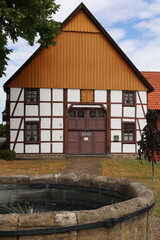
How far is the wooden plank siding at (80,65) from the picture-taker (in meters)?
19.5

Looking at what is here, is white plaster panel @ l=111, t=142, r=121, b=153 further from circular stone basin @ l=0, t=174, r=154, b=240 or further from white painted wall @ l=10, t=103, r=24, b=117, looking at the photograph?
circular stone basin @ l=0, t=174, r=154, b=240

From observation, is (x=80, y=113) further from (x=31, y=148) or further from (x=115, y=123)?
(x=31, y=148)

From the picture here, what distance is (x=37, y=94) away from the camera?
1952 centimetres

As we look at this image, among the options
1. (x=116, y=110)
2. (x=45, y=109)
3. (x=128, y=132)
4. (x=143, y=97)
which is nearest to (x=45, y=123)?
(x=45, y=109)

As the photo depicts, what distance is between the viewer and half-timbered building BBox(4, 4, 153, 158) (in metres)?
19.4

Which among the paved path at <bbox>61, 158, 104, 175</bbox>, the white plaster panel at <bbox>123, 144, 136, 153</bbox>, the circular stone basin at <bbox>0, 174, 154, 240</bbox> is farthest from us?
the white plaster panel at <bbox>123, 144, 136, 153</bbox>

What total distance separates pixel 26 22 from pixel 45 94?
601 centimetres

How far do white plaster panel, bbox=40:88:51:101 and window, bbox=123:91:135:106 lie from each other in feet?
18.1

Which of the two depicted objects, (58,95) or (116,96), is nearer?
(58,95)

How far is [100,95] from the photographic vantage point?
2005cm

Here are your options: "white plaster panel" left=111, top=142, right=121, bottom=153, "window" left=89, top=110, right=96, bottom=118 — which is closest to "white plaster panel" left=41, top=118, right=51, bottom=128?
"window" left=89, top=110, right=96, bottom=118

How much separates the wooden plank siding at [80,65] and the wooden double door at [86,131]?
1.94m

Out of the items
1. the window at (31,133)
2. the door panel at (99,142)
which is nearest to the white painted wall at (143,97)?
the door panel at (99,142)

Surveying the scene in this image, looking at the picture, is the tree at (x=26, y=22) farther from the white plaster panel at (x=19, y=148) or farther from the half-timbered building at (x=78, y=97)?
the white plaster panel at (x=19, y=148)
